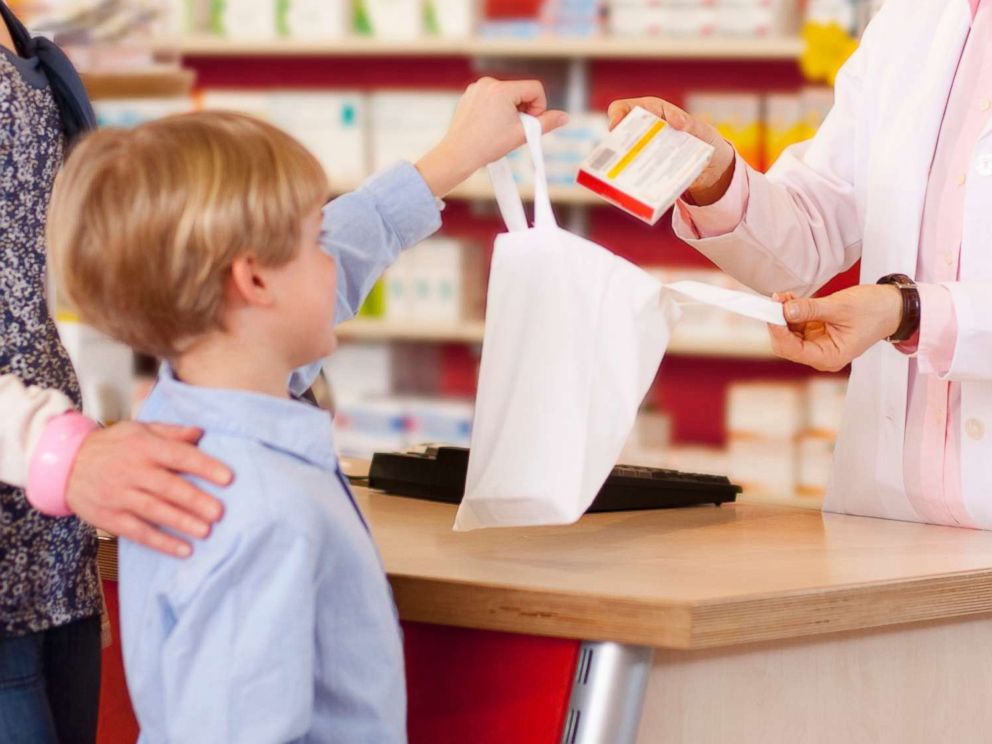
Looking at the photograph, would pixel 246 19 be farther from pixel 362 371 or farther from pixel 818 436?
pixel 818 436

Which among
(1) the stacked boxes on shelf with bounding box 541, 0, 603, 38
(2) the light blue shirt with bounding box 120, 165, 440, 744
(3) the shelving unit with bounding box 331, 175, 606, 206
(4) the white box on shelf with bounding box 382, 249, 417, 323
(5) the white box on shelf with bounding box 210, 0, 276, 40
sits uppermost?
(2) the light blue shirt with bounding box 120, 165, 440, 744

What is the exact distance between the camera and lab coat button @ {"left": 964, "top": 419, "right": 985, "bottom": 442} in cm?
168

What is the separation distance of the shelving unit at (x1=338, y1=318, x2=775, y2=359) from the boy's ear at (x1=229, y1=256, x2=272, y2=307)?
280cm

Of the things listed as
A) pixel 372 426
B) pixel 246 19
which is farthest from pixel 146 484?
pixel 246 19

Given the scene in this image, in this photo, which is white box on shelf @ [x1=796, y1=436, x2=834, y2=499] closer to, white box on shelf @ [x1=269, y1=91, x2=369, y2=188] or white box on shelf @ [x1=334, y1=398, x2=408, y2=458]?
white box on shelf @ [x1=334, y1=398, x2=408, y2=458]

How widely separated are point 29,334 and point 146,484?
0.24 metres

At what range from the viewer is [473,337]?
4.16 meters

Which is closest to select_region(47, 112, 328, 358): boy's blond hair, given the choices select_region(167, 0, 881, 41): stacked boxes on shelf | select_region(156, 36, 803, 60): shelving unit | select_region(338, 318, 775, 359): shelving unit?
select_region(167, 0, 881, 41): stacked boxes on shelf

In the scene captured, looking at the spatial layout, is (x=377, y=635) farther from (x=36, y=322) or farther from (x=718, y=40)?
(x=718, y=40)

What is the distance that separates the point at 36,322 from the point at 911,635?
0.87 m

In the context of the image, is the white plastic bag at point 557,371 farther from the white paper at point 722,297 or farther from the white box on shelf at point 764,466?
the white box on shelf at point 764,466

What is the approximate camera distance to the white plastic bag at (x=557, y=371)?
52.4 inches

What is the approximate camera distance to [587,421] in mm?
1326

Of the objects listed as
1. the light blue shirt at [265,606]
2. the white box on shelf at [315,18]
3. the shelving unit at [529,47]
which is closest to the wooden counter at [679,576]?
the light blue shirt at [265,606]
